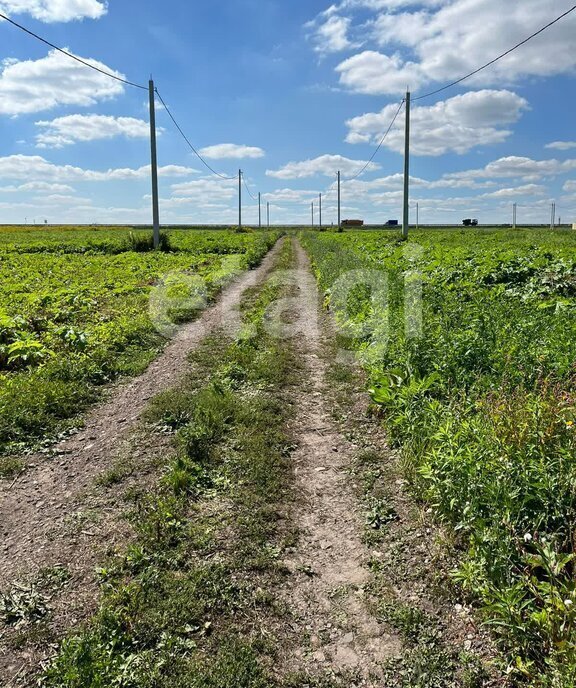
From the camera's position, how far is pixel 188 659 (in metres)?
2.67

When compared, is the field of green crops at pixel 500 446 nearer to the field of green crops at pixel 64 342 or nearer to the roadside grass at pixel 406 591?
the roadside grass at pixel 406 591

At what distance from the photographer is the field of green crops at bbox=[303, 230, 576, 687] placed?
262 centimetres

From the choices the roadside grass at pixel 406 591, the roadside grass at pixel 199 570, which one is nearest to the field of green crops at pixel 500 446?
the roadside grass at pixel 406 591

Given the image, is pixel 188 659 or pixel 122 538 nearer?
pixel 188 659

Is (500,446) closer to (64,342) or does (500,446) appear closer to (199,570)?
(199,570)

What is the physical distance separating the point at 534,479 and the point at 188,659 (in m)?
2.31

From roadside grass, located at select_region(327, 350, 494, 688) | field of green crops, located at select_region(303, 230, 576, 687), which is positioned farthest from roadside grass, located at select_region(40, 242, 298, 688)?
field of green crops, located at select_region(303, 230, 576, 687)

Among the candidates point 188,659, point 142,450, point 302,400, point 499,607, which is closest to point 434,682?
point 499,607

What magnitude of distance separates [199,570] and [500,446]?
2203mm

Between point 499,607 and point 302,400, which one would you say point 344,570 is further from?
point 302,400

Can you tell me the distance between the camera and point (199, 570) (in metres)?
3.31

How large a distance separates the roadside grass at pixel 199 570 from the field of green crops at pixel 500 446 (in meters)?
1.21

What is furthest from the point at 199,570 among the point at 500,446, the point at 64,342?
the point at 64,342

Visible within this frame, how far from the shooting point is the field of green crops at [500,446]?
262 cm
